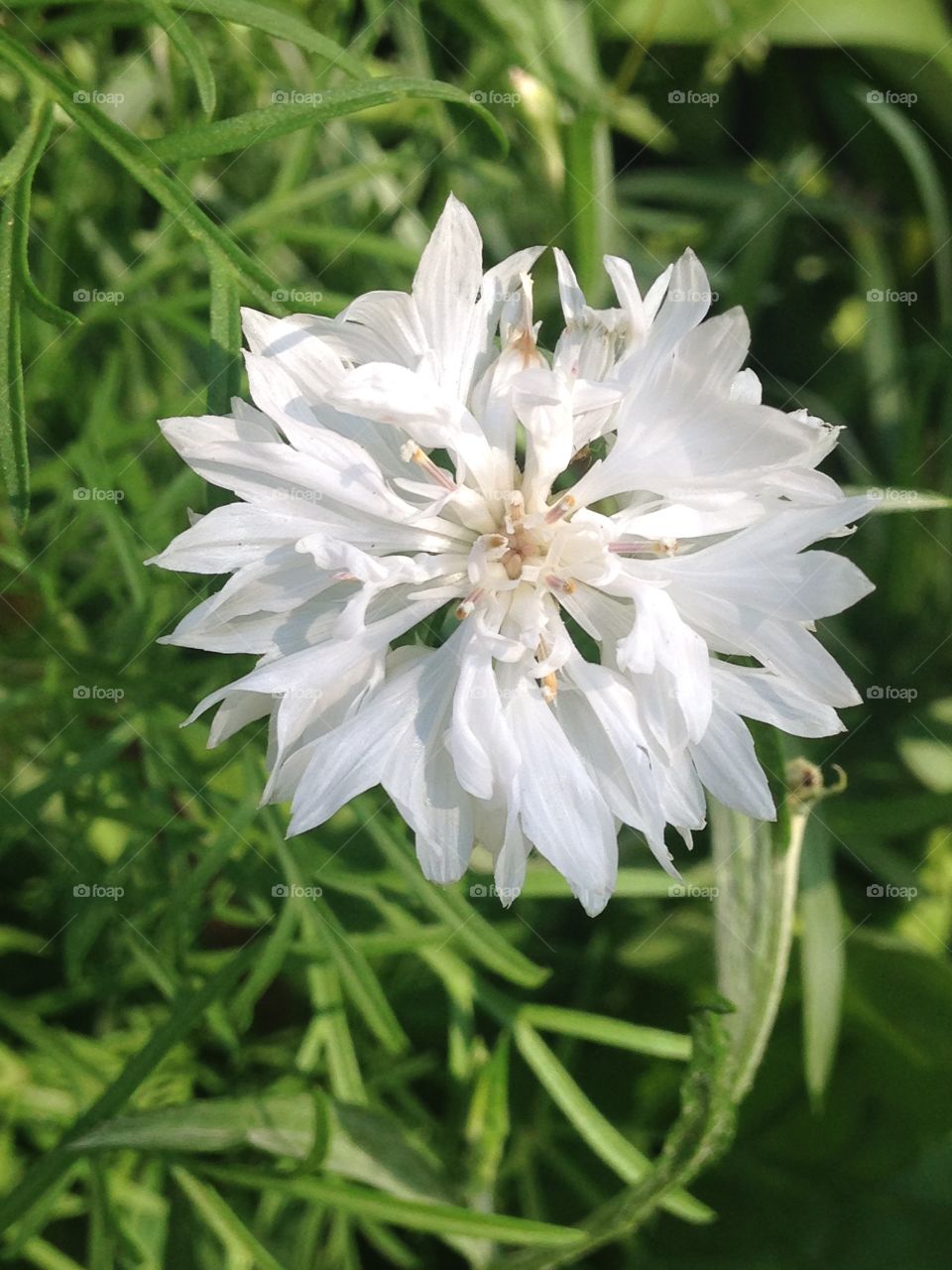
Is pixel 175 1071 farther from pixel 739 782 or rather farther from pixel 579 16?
pixel 579 16

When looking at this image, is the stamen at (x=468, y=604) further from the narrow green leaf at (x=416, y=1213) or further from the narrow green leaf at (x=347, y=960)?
the narrow green leaf at (x=416, y=1213)

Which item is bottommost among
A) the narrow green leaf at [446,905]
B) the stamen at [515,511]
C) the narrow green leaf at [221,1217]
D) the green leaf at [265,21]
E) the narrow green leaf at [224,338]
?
the narrow green leaf at [221,1217]

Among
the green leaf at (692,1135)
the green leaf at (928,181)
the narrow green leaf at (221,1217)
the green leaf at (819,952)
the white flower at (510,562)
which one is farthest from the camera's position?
the green leaf at (928,181)

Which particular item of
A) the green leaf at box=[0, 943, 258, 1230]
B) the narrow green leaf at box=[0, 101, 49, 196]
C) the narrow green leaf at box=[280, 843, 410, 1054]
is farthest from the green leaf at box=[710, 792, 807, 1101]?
the narrow green leaf at box=[0, 101, 49, 196]

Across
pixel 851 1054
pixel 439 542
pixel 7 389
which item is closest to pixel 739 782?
pixel 439 542

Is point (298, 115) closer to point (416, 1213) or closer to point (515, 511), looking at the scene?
point (515, 511)

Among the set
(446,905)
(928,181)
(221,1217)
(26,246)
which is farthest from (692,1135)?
(928,181)

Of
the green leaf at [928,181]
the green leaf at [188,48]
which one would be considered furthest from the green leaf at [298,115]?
the green leaf at [928,181]
